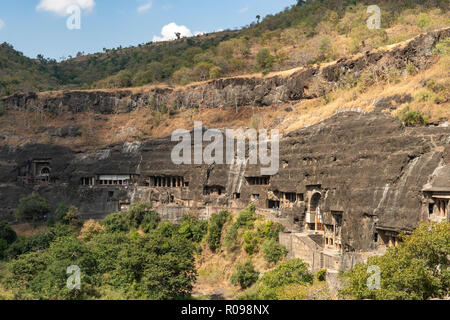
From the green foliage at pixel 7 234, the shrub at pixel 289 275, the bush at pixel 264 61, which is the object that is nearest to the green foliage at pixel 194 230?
the shrub at pixel 289 275

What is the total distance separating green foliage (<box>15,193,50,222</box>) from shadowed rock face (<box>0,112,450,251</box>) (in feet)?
7.89

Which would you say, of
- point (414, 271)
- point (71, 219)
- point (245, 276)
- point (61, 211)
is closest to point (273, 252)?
point (245, 276)

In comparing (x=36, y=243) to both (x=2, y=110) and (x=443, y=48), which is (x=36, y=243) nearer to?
(x=2, y=110)

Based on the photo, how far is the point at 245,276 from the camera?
3434cm

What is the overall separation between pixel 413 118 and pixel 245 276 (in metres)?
15.7

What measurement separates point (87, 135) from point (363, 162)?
43.0 m

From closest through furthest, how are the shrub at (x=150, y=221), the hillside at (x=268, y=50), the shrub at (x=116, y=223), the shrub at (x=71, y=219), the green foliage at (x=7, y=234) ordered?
the green foliage at (x=7, y=234) → the shrub at (x=150, y=221) → the shrub at (x=116, y=223) → the shrub at (x=71, y=219) → the hillside at (x=268, y=50)

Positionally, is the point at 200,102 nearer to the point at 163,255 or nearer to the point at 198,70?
the point at 198,70

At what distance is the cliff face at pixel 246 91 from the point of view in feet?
A: 157

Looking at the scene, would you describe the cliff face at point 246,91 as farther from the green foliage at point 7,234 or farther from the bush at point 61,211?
the green foliage at point 7,234

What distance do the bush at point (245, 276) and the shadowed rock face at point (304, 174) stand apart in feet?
16.8

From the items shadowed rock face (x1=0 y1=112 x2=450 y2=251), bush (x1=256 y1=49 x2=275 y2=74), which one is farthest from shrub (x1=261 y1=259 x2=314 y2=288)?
bush (x1=256 y1=49 x2=275 y2=74)

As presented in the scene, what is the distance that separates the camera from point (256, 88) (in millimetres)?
63750
